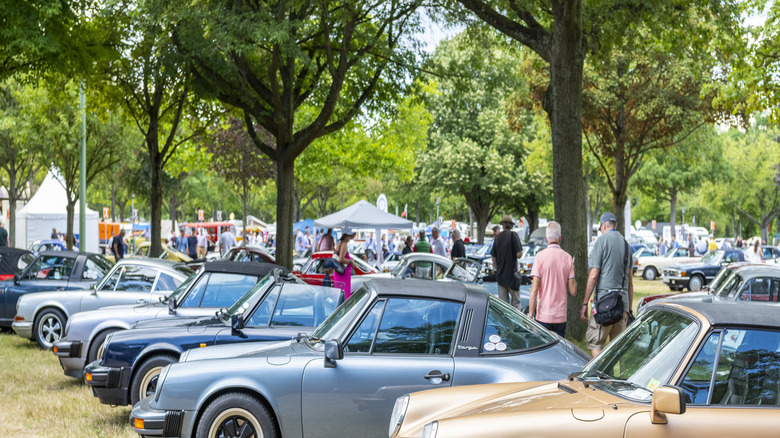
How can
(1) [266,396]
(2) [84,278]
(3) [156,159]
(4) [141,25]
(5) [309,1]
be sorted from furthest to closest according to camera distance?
(3) [156,159], (4) [141,25], (5) [309,1], (2) [84,278], (1) [266,396]

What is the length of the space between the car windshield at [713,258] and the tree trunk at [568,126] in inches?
697

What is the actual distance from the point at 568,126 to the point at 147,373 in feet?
25.7

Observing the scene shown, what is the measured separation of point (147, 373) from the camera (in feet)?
24.6

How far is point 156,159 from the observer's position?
70.9 feet

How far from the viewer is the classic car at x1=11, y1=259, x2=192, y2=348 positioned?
11398 millimetres

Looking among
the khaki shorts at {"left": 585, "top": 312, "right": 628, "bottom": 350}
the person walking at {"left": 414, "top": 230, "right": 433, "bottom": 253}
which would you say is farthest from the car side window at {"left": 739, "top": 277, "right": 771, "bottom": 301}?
the person walking at {"left": 414, "top": 230, "right": 433, "bottom": 253}

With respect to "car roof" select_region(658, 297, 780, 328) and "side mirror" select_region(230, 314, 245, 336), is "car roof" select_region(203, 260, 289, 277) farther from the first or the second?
"car roof" select_region(658, 297, 780, 328)

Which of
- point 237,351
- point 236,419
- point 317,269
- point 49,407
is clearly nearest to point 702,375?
point 236,419

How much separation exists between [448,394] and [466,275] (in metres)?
9.38

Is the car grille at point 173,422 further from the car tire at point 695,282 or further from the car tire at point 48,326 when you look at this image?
the car tire at point 695,282

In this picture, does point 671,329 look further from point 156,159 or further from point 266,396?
point 156,159

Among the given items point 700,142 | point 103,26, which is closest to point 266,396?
point 103,26

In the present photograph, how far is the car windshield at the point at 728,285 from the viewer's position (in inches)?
562

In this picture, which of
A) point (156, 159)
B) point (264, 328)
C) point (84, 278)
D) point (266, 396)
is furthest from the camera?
point (156, 159)
